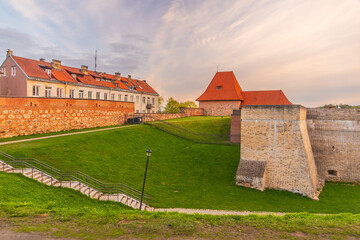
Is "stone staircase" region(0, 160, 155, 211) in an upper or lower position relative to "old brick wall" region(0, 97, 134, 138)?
lower

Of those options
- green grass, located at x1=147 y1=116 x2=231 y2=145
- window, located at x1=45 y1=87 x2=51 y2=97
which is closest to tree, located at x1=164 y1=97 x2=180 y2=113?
green grass, located at x1=147 y1=116 x2=231 y2=145

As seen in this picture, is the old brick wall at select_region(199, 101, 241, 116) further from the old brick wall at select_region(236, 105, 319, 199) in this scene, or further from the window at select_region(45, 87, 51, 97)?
the window at select_region(45, 87, 51, 97)

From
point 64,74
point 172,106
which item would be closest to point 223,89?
point 172,106

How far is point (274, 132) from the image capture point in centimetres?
1598

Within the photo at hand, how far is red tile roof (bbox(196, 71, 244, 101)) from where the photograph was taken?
3694cm

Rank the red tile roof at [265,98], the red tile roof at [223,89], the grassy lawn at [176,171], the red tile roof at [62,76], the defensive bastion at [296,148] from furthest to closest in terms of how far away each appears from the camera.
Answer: the red tile roof at [223,89], the red tile roof at [265,98], the red tile roof at [62,76], the defensive bastion at [296,148], the grassy lawn at [176,171]

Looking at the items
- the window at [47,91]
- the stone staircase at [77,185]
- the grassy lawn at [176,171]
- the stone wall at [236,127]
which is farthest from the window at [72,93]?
the stone wall at [236,127]

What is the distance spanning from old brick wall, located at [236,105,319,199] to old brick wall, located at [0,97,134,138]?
54.1 feet

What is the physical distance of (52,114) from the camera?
20.6 meters

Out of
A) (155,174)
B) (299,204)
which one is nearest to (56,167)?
(155,174)

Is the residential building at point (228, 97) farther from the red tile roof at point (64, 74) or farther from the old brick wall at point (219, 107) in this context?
the red tile roof at point (64, 74)

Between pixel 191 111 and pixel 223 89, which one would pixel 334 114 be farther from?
pixel 191 111

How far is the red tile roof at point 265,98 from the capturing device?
34.8 meters

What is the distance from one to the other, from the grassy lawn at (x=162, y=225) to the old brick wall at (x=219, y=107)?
29.3 meters
